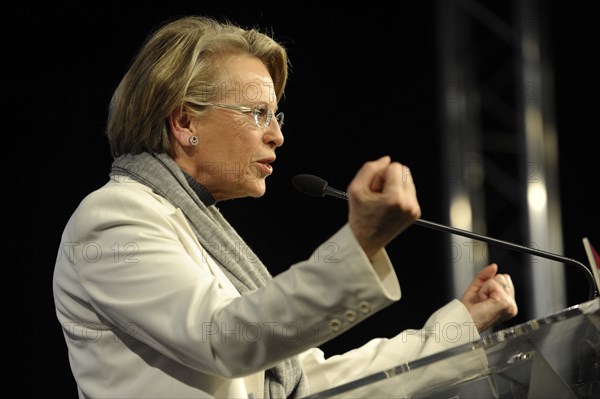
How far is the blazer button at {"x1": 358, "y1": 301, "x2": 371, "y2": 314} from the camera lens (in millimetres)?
1157

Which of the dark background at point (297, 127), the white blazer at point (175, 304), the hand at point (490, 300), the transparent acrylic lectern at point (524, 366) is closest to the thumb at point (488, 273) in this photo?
the hand at point (490, 300)

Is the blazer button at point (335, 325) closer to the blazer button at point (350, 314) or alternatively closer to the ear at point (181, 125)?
the blazer button at point (350, 314)

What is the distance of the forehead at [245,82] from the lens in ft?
6.02

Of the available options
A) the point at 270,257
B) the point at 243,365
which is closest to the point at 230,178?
the point at 243,365

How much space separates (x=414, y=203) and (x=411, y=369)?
0.23 meters

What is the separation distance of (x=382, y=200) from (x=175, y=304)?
0.37m

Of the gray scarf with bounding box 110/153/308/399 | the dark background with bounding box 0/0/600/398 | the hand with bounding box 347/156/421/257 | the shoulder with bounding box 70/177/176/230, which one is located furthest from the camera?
the dark background with bounding box 0/0/600/398

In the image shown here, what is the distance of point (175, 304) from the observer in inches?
50.3

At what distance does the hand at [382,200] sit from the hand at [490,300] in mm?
655

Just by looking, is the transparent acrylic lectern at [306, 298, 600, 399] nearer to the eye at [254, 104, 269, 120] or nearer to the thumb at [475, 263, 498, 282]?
the thumb at [475, 263, 498, 282]

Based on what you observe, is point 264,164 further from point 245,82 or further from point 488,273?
point 488,273

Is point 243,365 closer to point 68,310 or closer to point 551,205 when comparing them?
point 68,310

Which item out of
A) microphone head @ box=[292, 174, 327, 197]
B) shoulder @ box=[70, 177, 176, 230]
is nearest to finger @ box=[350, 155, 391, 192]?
shoulder @ box=[70, 177, 176, 230]

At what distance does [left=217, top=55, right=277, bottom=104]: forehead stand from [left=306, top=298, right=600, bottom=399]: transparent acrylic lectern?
2.77 ft
